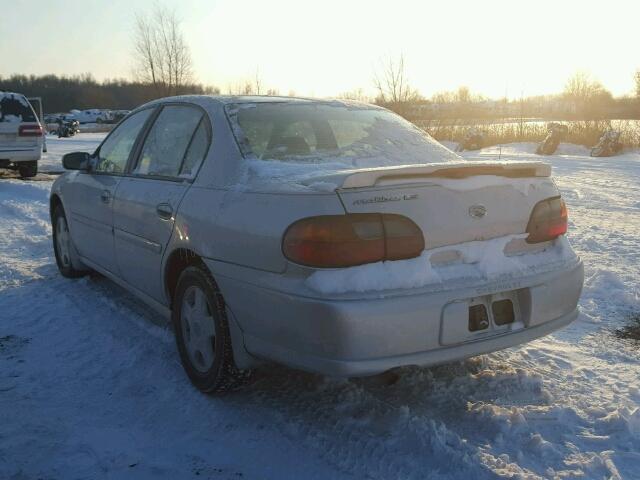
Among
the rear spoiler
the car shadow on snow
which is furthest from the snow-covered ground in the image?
the rear spoiler

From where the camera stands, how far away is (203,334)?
9.93 ft

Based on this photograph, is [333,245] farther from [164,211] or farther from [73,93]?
[73,93]

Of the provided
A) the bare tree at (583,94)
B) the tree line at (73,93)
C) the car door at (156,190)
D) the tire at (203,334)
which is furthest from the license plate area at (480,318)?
the tree line at (73,93)

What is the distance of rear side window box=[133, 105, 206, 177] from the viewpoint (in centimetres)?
334

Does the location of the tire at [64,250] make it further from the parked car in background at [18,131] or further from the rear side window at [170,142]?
the parked car in background at [18,131]

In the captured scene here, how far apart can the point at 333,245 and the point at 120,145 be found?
2.50 meters

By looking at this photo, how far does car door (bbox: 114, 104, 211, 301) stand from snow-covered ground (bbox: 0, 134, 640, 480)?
50 centimetres

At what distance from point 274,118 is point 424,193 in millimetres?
1199

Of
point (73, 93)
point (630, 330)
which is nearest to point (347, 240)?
point (630, 330)

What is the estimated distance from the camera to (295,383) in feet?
10.4

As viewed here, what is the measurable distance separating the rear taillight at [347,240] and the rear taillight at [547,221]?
73cm

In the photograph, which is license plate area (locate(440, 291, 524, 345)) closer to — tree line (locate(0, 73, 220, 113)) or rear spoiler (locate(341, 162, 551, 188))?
rear spoiler (locate(341, 162, 551, 188))

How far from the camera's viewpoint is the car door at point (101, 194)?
4020 millimetres

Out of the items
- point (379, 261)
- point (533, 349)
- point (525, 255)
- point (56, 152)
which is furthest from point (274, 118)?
point (56, 152)
